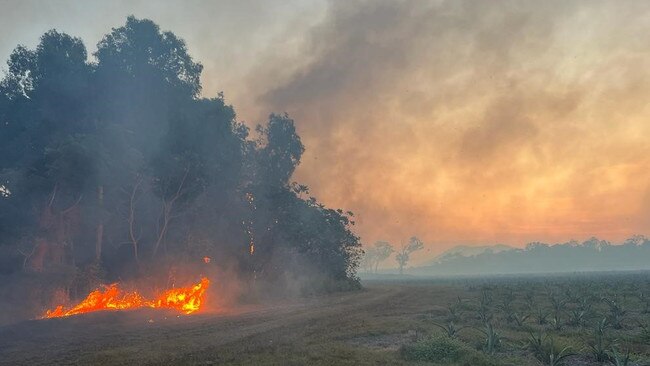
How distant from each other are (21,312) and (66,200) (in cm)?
971

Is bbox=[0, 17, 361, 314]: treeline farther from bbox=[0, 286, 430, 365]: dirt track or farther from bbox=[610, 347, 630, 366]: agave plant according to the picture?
bbox=[610, 347, 630, 366]: agave plant

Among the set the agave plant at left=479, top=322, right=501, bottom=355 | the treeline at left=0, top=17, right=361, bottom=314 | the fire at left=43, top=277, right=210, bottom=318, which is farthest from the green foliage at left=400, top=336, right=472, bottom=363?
the treeline at left=0, top=17, right=361, bottom=314

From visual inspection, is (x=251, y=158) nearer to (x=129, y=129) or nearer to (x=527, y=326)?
(x=129, y=129)

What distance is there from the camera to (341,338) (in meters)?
17.7

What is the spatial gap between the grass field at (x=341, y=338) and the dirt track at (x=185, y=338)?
0.16ft

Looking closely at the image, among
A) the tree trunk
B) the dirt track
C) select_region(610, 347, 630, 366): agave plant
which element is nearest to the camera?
select_region(610, 347, 630, 366): agave plant

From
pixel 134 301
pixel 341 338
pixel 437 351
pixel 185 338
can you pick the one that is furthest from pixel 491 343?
pixel 134 301

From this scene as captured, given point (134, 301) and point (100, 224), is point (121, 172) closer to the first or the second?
point (100, 224)

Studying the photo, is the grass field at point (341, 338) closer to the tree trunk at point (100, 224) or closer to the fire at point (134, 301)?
the fire at point (134, 301)

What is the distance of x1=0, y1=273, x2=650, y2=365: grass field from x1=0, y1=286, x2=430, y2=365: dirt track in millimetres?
49

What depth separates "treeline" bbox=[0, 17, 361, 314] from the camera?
33094 millimetres

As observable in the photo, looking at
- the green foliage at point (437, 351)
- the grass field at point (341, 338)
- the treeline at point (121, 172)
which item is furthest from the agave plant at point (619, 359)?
the treeline at point (121, 172)

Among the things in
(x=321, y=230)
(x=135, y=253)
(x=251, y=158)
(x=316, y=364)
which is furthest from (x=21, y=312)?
(x=321, y=230)

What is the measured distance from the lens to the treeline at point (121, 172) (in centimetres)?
3309
